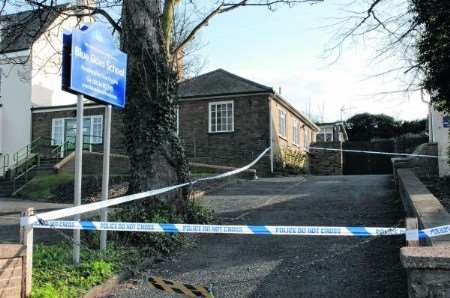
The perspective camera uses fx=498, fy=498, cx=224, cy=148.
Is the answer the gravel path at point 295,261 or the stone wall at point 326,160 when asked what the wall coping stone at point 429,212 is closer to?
the gravel path at point 295,261

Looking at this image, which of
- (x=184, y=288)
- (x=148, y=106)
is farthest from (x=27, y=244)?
(x=148, y=106)

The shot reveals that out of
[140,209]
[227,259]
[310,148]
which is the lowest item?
[227,259]

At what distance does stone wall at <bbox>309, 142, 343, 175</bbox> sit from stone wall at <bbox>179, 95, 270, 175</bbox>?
7819 millimetres

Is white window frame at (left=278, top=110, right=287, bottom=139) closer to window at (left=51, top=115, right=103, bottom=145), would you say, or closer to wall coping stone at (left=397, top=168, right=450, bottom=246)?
window at (left=51, top=115, right=103, bottom=145)

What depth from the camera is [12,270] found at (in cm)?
514

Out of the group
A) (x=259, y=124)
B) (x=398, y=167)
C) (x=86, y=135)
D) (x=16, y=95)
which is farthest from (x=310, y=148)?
(x=16, y=95)

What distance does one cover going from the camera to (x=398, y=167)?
48.4 ft

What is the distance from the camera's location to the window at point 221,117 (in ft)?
80.9

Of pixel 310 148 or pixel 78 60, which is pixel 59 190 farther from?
pixel 310 148

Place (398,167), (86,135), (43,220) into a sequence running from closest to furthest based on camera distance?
(43,220)
(398,167)
(86,135)

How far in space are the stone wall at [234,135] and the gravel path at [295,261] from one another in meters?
13.1

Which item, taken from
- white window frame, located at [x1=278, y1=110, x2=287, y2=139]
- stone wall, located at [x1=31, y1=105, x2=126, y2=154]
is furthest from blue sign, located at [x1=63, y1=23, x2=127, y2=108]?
stone wall, located at [x1=31, y1=105, x2=126, y2=154]

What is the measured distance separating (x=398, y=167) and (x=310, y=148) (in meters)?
15.7

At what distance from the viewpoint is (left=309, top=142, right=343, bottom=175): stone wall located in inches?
1206
